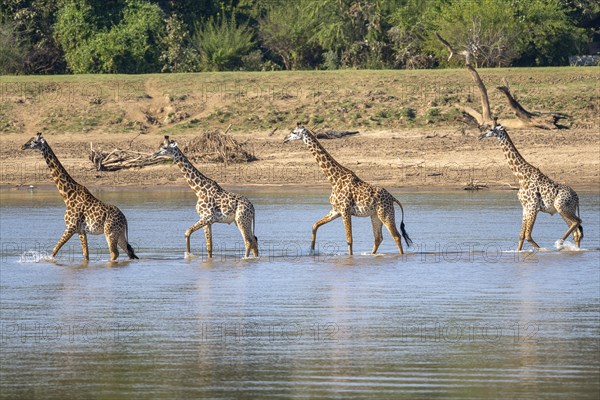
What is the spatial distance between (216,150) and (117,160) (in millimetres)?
2014

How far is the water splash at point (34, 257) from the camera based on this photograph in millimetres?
17109

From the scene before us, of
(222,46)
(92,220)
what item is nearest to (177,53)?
(222,46)

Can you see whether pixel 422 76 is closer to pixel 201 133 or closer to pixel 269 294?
pixel 201 133

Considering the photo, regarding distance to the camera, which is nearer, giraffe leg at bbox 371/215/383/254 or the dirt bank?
giraffe leg at bbox 371/215/383/254

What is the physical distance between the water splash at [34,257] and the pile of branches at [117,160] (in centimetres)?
966

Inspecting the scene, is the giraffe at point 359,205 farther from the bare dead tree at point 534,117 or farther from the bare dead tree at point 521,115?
the bare dead tree at point 534,117

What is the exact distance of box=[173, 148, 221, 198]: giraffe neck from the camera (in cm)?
1728

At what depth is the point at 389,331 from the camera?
39.4 ft

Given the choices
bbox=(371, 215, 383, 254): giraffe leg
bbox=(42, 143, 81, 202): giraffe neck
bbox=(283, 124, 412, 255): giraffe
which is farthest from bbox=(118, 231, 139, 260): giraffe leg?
bbox=(371, 215, 383, 254): giraffe leg

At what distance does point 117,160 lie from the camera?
2773 cm

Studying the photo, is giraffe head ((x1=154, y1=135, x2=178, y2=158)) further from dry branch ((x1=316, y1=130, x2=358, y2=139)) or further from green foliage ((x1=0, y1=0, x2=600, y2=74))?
green foliage ((x1=0, y1=0, x2=600, y2=74))

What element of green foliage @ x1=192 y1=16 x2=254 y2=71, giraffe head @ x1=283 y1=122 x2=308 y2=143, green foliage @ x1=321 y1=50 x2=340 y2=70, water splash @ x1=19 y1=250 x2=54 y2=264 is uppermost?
green foliage @ x1=192 y1=16 x2=254 y2=71

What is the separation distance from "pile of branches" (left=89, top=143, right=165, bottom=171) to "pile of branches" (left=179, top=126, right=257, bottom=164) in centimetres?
69

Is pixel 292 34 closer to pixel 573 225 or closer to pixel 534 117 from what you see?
pixel 534 117
